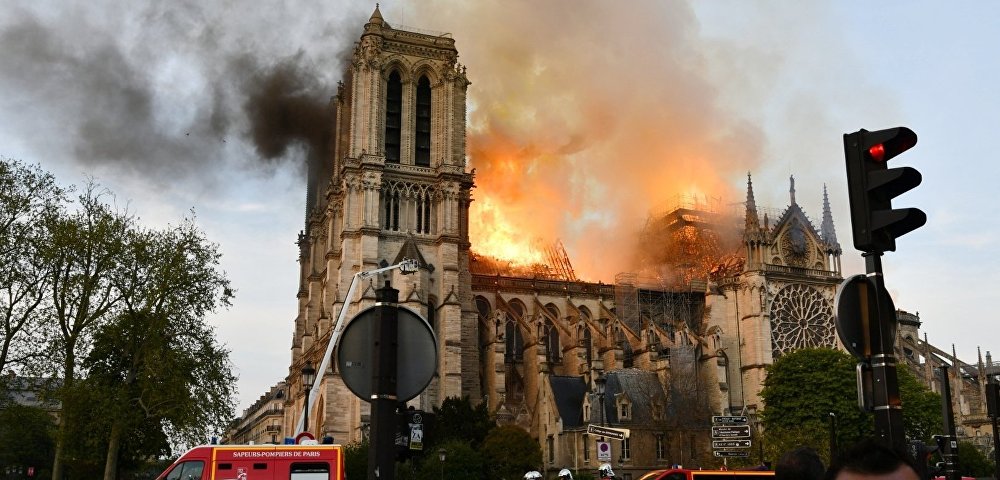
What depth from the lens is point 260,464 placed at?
1748 centimetres

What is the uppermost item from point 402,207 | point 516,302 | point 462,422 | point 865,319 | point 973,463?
point 402,207

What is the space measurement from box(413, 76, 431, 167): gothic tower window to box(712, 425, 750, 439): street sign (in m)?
36.8

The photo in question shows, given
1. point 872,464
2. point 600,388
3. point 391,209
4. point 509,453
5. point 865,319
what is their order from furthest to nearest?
point 391,209 → point 600,388 → point 509,453 → point 865,319 → point 872,464

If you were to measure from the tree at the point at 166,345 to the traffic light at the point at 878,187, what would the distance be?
101 ft

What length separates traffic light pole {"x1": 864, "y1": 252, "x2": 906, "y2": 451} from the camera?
6426 millimetres

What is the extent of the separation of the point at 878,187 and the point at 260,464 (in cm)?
1332

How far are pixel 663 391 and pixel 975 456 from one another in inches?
684

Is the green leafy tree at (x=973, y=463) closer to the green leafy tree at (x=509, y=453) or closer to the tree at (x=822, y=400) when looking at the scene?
the tree at (x=822, y=400)

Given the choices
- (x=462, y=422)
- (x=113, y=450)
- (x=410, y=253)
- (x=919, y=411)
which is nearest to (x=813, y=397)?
(x=919, y=411)

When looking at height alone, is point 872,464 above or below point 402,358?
below

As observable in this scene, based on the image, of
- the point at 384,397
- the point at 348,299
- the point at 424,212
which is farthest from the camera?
the point at 424,212

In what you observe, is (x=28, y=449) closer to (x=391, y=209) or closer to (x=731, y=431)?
(x=391, y=209)

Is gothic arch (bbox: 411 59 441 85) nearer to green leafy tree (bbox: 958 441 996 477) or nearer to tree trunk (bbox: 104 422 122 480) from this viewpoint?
tree trunk (bbox: 104 422 122 480)

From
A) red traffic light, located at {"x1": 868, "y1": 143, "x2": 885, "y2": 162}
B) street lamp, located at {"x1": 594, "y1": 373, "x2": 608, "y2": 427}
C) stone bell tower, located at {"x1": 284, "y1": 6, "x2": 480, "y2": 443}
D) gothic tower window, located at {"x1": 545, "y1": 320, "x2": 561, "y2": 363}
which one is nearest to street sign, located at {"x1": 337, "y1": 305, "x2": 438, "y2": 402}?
red traffic light, located at {"x1": 868, "y1": 143, "x2": 885, "y2": 162}
